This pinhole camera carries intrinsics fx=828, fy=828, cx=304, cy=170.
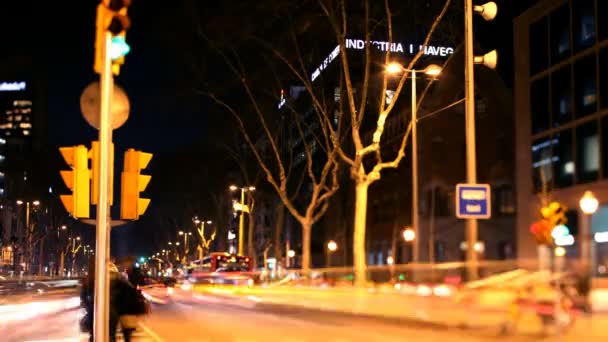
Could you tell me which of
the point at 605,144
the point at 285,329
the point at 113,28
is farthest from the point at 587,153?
the point at 113,28

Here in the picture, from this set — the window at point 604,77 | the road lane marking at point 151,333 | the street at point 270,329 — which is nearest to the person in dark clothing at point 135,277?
the road lane marking at point 151,333

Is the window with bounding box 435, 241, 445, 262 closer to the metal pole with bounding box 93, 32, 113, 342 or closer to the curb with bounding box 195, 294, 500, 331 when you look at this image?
the curb with bounding box 195, 294, 500, 331

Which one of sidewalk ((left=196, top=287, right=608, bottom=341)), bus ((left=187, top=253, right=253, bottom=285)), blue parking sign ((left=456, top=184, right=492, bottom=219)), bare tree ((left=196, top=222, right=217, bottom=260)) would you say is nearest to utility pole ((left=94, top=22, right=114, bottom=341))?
sidewalk ((left=196, top=287, right=608, bottom=341))

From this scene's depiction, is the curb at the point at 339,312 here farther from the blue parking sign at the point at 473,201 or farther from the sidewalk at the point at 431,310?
the blue parking sign at the point at 473,201

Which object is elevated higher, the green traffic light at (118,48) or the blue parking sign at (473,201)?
the green traffic light at (118,48)

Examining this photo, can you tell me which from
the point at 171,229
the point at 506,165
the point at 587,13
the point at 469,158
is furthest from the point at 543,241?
the point at 171,229

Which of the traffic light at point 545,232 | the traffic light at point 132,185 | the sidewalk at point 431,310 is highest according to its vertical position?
the traffic light at point 132,185

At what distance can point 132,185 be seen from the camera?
34.2 ft

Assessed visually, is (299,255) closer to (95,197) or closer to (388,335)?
(388,335)

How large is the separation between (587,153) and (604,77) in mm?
3619

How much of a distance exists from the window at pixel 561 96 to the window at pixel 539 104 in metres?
0.67

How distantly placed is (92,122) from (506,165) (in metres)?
55.1

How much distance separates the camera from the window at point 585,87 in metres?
37.1

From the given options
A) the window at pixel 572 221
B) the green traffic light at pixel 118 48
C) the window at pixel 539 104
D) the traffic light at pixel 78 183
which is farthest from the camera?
the window at pixel 539 104
